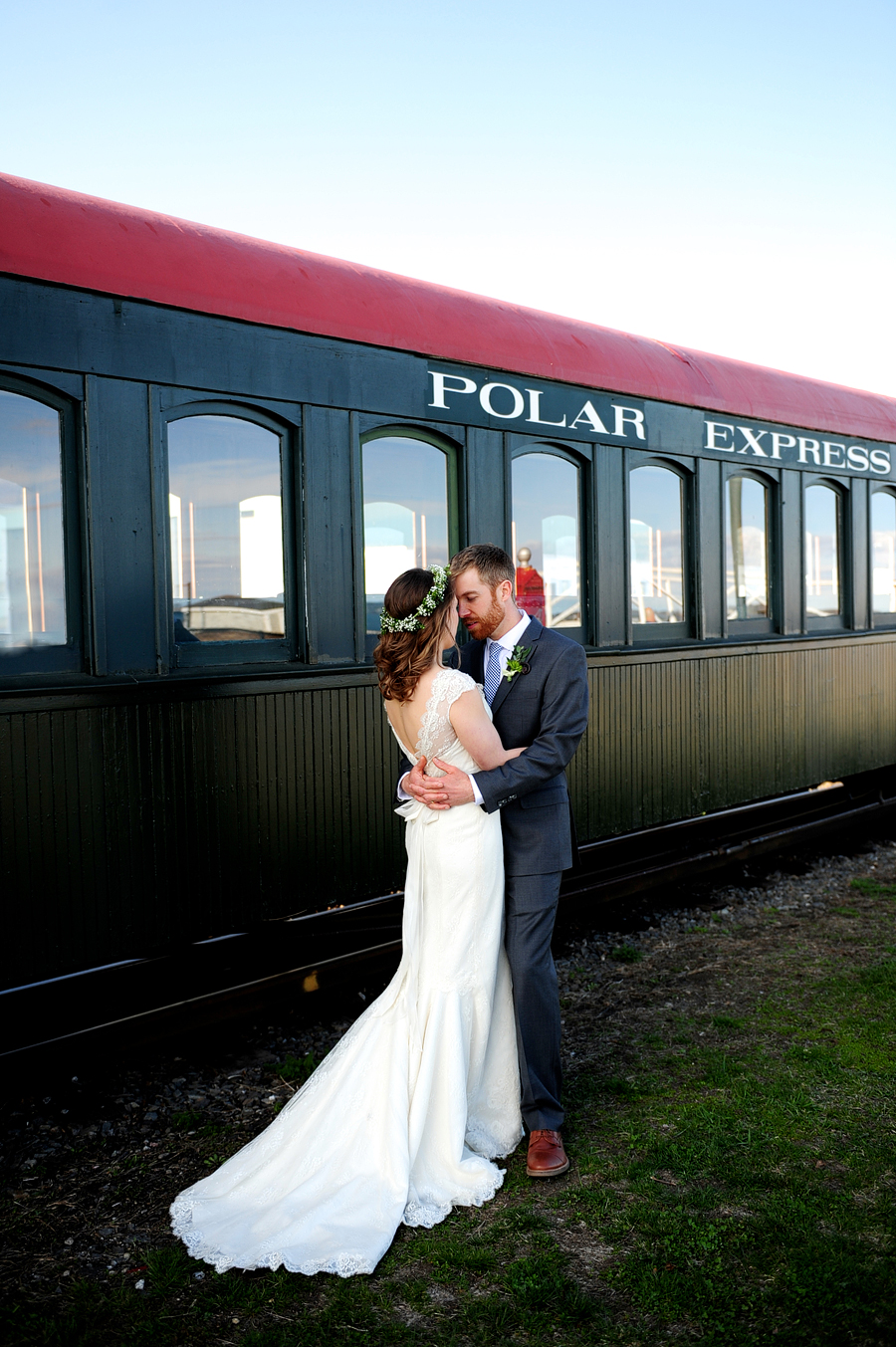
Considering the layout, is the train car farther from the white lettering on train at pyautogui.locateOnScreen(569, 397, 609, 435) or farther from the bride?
the bride

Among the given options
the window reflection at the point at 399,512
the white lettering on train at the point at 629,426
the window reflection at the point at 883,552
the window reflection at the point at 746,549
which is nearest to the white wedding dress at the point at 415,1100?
the window reflection at the point at 399,512

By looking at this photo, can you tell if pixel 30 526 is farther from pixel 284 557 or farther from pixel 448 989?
pixel 448 989

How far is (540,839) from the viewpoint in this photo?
367cm

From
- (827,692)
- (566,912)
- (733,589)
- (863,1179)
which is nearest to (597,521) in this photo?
(733,589)

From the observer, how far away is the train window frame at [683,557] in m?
6.64

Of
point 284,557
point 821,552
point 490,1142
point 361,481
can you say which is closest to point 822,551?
point 821,552

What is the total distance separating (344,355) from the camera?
5047 mm

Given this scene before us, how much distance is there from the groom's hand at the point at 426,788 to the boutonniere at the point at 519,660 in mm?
451

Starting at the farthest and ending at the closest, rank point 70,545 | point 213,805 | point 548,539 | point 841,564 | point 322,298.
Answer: point 841,564 < point 548,539 < point 322,298 < point 213,805 < point 70,545

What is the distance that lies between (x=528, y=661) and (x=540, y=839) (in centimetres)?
60

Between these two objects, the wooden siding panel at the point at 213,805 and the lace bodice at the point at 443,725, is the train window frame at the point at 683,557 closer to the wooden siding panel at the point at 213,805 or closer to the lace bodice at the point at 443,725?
the wooden siding panel at the point at 213,805

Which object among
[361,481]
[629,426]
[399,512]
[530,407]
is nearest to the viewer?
[361,481]

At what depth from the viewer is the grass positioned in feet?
9.30

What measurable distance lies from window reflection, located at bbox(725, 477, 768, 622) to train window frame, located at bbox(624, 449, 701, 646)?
364 mm
